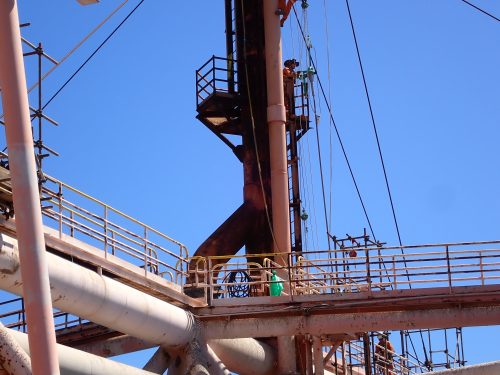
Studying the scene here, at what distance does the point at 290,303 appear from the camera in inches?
1117

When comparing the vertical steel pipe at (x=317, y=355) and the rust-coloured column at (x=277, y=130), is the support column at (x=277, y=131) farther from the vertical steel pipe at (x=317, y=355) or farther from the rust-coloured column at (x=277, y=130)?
the vertical steel pipe at (x=317, y=355)

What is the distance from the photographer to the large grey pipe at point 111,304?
20531 millimetres

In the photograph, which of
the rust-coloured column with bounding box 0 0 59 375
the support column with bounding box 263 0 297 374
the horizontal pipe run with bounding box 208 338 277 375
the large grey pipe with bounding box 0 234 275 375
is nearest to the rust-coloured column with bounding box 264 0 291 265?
the support column with bounding box 263 0 297 374

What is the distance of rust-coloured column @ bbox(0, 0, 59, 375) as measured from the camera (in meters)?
11.2

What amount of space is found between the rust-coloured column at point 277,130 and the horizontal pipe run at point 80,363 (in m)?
12.8

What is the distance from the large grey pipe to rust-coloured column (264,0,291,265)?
7.06 meters

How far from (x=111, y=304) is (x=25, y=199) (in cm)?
1210

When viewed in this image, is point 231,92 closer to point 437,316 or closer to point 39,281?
point 437,316

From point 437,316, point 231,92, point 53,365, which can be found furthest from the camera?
point 231,92

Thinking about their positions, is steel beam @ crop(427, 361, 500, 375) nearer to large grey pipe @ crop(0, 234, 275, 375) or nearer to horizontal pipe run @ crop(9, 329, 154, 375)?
large grey pipe @ crop(0, 234, 275, 375)

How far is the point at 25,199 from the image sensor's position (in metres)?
11.6

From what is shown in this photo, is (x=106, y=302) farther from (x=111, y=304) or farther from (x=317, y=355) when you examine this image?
(x=317, y=355)

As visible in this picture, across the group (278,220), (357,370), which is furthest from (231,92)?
(357,370)

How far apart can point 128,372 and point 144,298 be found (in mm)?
1901
